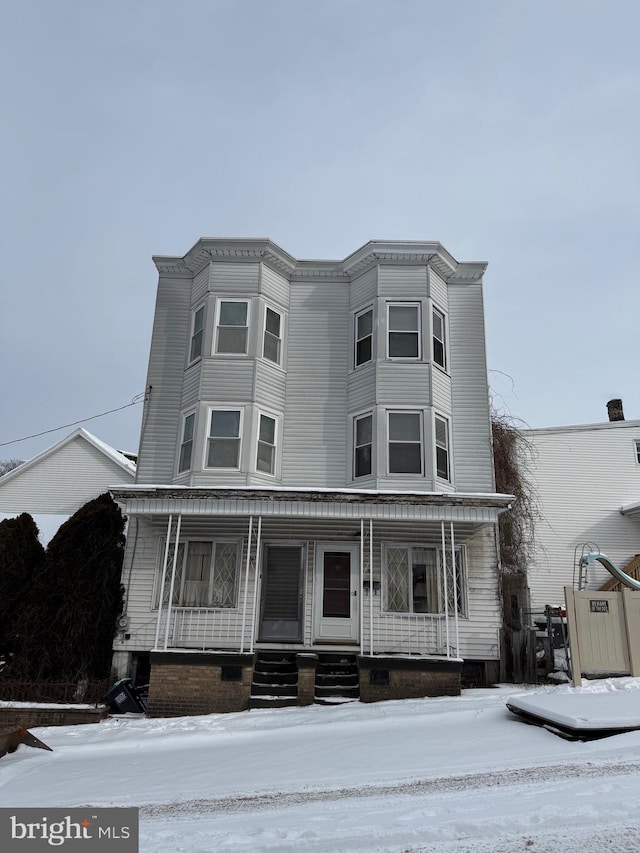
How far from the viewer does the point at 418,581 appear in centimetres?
1329

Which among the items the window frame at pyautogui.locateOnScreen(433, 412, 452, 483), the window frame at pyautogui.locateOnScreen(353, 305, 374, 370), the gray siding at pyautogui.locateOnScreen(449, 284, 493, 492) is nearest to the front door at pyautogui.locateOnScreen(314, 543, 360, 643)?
the window frame at pyautogui.locateOnScreen(433, 412, 452, 483)

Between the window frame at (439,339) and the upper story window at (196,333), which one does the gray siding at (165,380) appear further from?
the window frame at (439,339)

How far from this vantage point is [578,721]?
24.7 feet

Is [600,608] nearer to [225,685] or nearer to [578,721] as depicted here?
[578,721]

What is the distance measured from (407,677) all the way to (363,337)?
7.71 metres

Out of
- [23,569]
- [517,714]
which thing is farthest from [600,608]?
[23,569]

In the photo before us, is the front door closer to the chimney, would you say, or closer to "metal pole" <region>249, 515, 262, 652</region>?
"metal pole" <region>249, 515, 262, 652</region>

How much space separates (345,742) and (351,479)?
6.64 meters

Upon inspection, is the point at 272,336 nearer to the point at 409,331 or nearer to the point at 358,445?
the point at 409,331

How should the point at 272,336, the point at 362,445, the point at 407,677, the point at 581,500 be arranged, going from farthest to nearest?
the point at 581,500 < the point at 272,336 < the point at 362,445 < the point at 407,677

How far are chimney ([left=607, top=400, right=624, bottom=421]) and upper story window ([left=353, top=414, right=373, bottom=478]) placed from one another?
12.1m

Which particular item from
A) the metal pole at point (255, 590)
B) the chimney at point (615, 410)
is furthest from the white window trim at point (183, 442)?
the chimney at point (615, 410)

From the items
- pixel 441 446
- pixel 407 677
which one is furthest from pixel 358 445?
pixel 407 677

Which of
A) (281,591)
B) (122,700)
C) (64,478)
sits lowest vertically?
(122,700)
